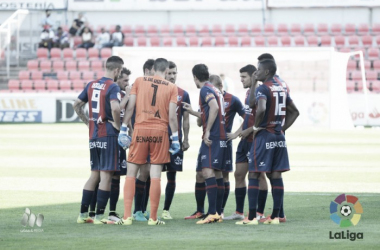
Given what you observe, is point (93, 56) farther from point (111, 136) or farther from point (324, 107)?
point (111, 136)

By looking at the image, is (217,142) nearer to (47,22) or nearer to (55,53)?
(55,53)

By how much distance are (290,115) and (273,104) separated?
49 centimetres

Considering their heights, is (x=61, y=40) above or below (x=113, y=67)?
above

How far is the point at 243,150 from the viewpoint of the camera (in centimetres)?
948

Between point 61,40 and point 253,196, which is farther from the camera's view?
point 61,40

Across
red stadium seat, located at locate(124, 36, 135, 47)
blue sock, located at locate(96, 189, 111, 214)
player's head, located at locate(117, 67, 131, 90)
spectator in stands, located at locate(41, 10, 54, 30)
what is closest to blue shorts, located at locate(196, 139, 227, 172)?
blue sock, located at locate(96, 189, 111, 214)

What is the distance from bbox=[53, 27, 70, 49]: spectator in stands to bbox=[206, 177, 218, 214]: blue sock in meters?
29.9

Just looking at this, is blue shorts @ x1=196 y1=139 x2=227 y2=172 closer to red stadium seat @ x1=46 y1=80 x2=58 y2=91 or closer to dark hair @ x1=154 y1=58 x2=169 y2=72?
dark hair @ x1=154 y1=58 x2=169 y2=72

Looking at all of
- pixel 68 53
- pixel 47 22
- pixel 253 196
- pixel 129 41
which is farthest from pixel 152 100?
pixel 47 22

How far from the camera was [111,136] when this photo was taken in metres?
8.95

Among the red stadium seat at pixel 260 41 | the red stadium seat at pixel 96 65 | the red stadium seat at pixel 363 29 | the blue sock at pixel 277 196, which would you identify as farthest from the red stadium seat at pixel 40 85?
the blue sock at pixel 277 196

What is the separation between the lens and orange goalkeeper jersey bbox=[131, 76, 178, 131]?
888 centimetres

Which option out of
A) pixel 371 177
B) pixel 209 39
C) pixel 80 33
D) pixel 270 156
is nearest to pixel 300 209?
pixel 270 156

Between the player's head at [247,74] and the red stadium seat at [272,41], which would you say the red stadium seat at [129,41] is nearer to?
the red stadium seat at [272,41]
